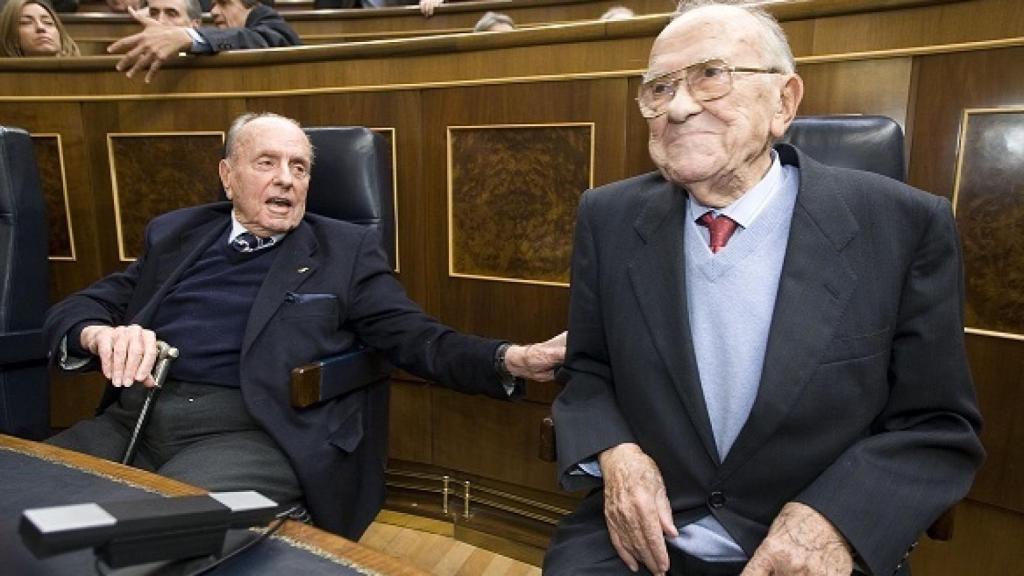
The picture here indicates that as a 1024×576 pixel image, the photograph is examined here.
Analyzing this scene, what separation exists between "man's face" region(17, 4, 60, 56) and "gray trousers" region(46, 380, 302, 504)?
201 centimetres

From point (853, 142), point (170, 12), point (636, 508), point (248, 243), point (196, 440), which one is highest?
point (170, 12)

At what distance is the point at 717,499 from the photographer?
3.17 ft

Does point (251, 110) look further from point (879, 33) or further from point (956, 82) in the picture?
point (956, 82)

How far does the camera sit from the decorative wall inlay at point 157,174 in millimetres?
2326

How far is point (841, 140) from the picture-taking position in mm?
1224

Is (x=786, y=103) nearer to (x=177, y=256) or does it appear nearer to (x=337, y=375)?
(x=337, y=375)

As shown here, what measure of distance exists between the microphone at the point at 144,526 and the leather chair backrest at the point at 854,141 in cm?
109

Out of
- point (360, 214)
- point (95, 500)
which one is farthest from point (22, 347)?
point (95, 500)

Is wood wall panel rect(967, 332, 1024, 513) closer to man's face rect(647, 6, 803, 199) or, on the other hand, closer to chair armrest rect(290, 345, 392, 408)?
man's face rect(647, 6, 803, 199)

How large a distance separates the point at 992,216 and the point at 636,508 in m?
1.09

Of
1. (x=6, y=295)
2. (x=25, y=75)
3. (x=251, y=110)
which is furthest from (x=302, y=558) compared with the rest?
(x=25, y=75)

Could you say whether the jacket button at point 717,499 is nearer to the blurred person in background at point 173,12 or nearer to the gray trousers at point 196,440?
the gray trousers at point 196,440

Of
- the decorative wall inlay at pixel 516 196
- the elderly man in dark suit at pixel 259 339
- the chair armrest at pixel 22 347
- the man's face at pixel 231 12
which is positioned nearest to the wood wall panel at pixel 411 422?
the decorative wall inlay at pixel 516 196

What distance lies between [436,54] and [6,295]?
4.27ft
